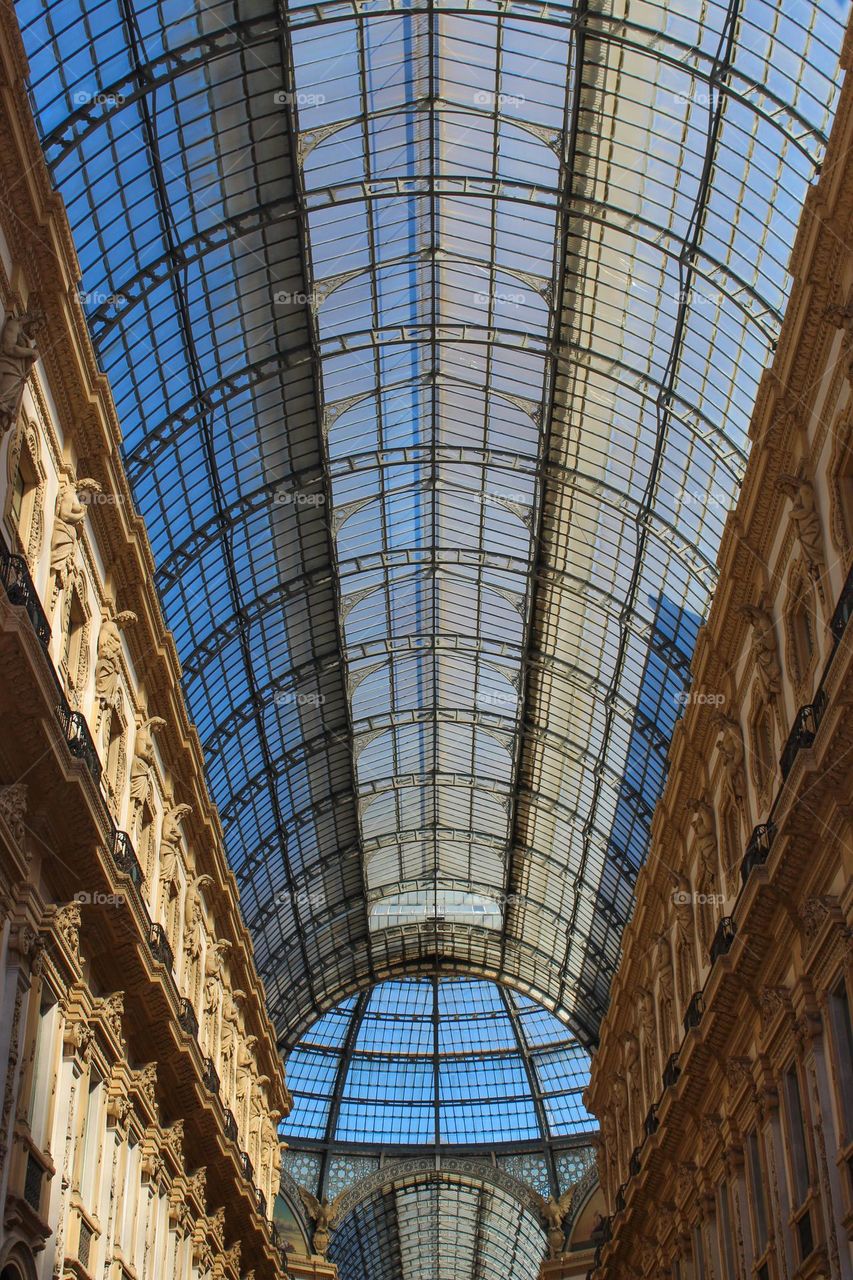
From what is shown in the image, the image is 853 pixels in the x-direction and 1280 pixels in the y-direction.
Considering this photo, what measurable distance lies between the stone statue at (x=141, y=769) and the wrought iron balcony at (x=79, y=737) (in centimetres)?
539

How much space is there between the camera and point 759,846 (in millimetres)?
29453

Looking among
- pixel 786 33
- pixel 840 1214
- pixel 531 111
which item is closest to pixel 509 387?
pixel 531 111

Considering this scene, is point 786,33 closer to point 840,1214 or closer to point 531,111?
point 531,111

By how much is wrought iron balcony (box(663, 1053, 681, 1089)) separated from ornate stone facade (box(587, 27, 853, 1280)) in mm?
414

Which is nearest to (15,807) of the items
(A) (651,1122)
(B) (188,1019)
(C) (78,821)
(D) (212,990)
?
(C) (78,821)

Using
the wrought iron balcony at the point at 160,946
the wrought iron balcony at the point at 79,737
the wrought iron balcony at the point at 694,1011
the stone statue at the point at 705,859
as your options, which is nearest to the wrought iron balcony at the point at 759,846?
the stone statue at the point at 705,859

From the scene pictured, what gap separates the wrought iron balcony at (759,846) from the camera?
2866cm

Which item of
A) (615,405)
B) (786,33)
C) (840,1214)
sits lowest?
(840,1214)

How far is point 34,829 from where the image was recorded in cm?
2462

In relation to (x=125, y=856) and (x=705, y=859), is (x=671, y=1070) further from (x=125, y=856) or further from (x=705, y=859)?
(x=125, y=856)

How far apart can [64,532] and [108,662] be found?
4473 mm

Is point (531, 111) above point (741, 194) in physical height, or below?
above

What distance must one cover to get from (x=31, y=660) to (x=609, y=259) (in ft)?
73.4

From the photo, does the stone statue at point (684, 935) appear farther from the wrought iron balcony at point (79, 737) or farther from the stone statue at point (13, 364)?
the stone statue at point (13, 364)
